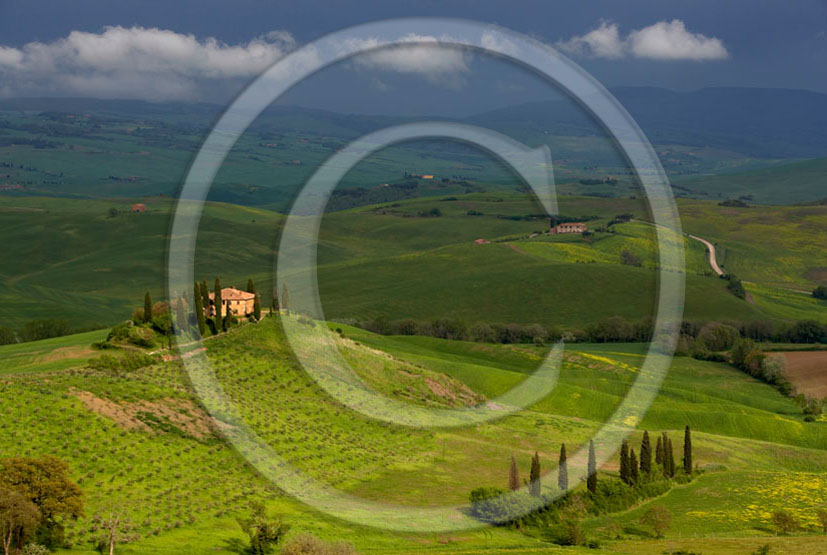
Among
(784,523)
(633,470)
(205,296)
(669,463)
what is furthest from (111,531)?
(205,296)

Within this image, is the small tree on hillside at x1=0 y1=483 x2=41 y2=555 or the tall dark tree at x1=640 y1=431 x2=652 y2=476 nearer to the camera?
the small tree on hillside at x1=0 y1=483 x2=41 y2=555

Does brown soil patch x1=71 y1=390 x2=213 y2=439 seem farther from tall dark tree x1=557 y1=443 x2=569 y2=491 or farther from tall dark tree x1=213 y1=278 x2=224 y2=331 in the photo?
tall dark tree x1=557 y1=443 x2=569 y2=491

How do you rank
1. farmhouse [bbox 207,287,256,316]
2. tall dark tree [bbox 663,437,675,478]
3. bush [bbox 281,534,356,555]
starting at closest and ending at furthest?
1. bush [bbox 281,534,356,555]
2. tall dark tree [bbox 663,437,675,478]
3. farmhouse [bbox 207,287,256,316]

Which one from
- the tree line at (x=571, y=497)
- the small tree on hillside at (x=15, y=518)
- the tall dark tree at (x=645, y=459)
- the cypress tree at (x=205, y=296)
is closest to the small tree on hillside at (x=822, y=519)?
the tree line at (x=571, y=497)

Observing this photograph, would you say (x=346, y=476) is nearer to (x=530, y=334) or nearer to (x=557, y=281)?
(x=530, y=334)

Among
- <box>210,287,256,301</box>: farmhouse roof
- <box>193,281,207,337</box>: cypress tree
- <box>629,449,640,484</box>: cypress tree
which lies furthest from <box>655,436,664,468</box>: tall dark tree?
<box>210,287,256,301</box>: farmhouse roof
